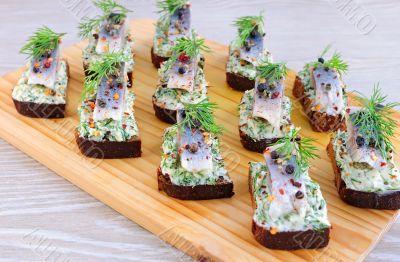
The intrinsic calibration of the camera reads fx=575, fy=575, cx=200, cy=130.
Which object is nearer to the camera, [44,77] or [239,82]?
[44,77]

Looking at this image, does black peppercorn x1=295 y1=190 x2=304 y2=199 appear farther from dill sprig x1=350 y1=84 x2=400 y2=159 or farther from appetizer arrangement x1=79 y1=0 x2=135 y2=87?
appetizer arrangement x1=79 y1=0 x2=135 y2=87

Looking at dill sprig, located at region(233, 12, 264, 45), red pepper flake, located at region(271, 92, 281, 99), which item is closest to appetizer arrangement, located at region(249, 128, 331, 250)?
→ red pepper flake, located at region(271, 92, 281, 99)

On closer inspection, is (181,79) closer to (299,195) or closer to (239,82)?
(239,82)

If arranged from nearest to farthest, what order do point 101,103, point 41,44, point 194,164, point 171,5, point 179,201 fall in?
point 194,164
point 179,201
point 101,103
point 41,44
point 171,5

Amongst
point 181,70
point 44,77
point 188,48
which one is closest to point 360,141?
point 181,70

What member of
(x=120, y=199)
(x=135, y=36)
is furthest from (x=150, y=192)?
(x=135, y=36)

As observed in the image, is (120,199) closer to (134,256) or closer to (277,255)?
(134,256)
